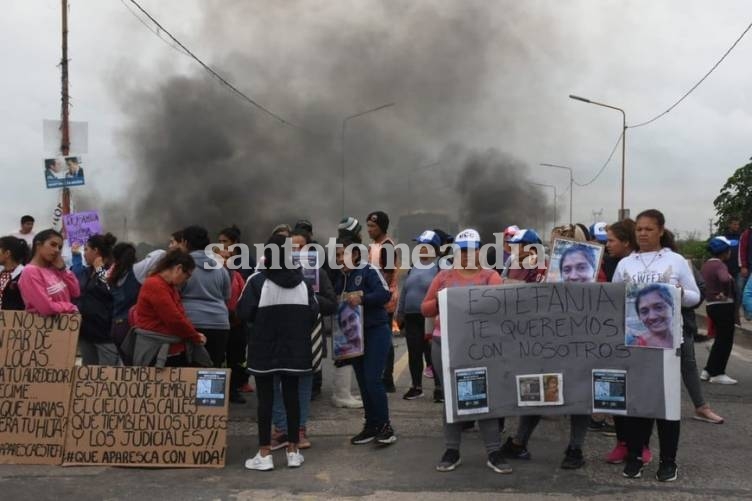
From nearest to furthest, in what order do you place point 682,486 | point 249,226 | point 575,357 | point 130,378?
point 682,486 → point 575,357 → point 130,378 → point 249,226

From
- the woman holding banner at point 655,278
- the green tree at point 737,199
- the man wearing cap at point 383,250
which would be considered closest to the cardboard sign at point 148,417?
the man wearing cap at point 383,250

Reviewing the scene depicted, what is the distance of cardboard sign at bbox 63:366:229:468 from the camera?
16.0 feet

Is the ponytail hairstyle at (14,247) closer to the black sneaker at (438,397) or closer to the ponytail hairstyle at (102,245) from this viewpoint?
the ponytail hairstyle at (102,245)

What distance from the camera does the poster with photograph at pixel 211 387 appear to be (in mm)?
4957

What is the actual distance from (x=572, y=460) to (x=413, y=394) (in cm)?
250

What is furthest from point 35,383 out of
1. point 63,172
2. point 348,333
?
point 63,172

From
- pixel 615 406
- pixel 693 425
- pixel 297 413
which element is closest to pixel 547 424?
pixel 693 425

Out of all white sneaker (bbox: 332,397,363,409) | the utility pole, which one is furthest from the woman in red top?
the utility pole

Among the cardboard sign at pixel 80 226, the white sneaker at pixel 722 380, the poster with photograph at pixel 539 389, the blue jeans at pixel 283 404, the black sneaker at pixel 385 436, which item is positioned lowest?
the black sneaker at pixel 385 436

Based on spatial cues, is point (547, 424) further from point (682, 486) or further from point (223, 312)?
point (223, 312)

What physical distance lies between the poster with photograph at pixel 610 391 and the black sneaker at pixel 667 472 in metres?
0.36

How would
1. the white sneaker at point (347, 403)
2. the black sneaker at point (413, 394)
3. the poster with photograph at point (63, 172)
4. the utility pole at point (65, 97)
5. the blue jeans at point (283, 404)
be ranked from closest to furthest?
the blue jeans at point (283, 404), the white sneaker at point (347, 403), the black sneaker at point (413, 394), the poster with photograph at point (63, 172), the utility pole at point (65, 97)

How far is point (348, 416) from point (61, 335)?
241 centimetres

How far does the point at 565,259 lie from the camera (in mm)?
4949
